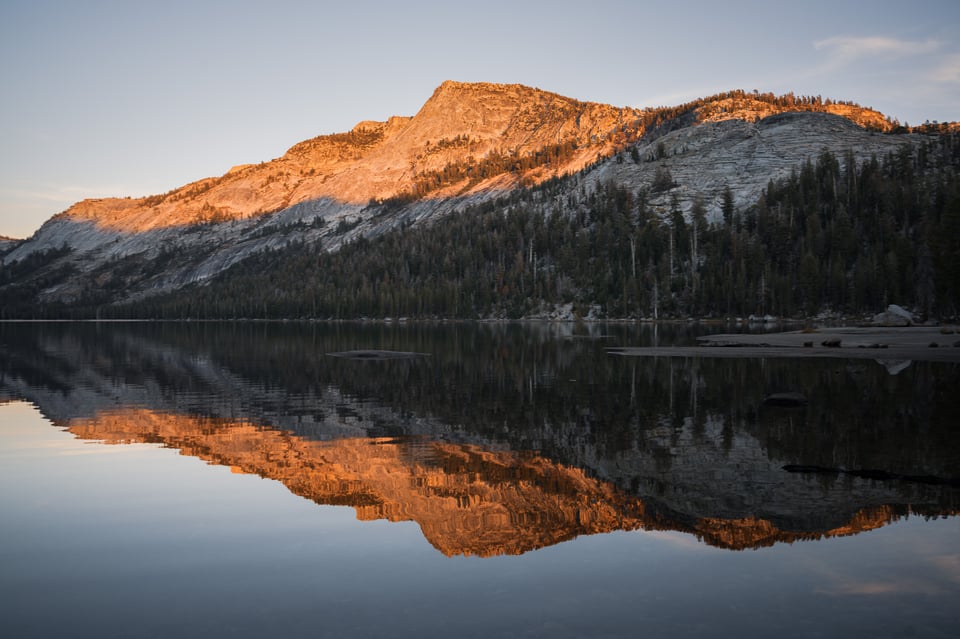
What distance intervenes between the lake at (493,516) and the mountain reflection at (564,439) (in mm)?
125

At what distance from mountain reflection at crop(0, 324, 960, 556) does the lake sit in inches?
4.9

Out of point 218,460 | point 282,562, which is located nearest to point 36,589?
point 282,562

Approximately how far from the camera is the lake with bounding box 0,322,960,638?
11.5 metres

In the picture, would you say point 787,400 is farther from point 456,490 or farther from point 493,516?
point 493,516

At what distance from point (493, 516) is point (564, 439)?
31.1 feet

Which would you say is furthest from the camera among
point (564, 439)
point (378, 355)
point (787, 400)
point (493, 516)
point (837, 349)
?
point (378, 355)

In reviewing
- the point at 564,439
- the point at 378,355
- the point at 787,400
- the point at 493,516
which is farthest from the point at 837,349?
the point at 493,516

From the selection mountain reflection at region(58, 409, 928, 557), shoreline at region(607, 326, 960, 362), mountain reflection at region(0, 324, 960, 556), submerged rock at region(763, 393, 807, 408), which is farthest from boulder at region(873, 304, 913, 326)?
mountain reflection at region(58, 409, 928, 557)

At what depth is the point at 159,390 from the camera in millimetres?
45156

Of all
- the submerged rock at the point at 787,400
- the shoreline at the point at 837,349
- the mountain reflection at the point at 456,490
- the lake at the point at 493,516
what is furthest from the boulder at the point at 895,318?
the mountain reflection at the point at 456,490

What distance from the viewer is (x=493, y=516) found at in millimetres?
17094

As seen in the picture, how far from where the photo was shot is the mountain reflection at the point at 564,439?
16.9 m

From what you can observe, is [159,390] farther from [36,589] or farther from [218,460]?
[36,589]

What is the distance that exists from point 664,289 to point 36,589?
176207 mm
